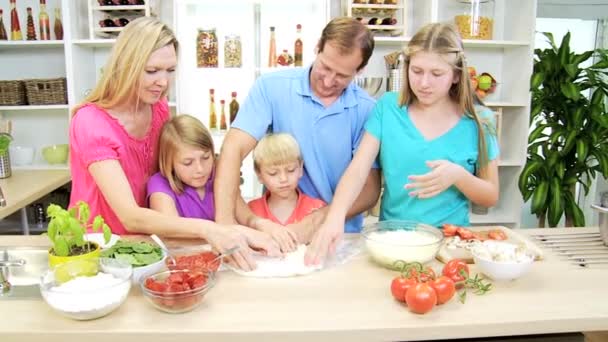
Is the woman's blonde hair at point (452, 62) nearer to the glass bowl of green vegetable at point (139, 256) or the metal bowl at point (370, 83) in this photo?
the glass bowl of green vegetable at point (139, 256)

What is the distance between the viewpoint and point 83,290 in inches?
42.3

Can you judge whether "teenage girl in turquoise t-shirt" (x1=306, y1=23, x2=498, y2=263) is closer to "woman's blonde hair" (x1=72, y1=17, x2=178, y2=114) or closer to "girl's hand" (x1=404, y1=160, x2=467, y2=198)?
"girl's hand" (x1=404, y1=160, x2=467, y2=198)

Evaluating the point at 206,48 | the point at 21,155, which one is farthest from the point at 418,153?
the point at 21,155

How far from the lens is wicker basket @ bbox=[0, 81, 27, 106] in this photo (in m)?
3.39

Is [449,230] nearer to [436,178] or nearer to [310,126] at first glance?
[436,178]

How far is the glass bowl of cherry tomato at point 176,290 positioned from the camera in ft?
3.58

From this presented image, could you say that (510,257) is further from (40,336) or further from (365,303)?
(40,336)

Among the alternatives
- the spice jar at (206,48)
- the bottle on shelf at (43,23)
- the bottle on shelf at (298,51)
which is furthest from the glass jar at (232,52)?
the bottle on shelf at (43,23)

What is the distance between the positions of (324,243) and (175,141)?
676mm

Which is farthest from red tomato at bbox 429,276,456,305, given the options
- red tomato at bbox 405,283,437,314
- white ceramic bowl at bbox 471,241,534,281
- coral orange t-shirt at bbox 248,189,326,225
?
coral orange t-shirt at bbox 248,189,326,225

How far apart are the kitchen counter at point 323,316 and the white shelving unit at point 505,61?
2.49m

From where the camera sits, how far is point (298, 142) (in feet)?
5.94

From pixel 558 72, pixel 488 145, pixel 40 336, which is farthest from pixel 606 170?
pixel 40 336

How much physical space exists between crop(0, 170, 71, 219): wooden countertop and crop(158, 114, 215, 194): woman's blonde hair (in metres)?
1.19
